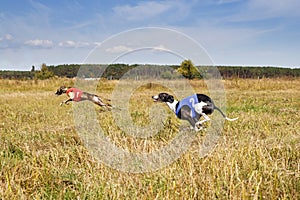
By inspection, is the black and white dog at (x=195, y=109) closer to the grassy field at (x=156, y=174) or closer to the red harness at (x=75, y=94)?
the grassy field at (x=156, y=174)

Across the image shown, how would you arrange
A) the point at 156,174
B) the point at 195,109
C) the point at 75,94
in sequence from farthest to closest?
the point at 75,94 → the point at 195,109 → the point at 156,174

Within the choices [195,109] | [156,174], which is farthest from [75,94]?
[156,174]

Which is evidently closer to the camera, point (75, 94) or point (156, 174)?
point (156, 174)

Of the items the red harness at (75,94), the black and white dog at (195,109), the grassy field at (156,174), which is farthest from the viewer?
the red harness at (75,94)

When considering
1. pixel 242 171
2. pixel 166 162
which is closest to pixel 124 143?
pixel 166 162

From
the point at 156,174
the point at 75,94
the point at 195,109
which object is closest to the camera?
the point at 156,174

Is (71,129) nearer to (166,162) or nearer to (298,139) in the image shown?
(166,162)

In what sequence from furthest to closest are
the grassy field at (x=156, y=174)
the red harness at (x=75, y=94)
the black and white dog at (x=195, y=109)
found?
the red harness at (x=75, y=94)
the black and white dog at (x=195, y=109)
the grassy field at (x=156, y=174)

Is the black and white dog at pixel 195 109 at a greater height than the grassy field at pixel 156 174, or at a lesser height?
greater

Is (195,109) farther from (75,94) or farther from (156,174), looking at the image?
(75,94)

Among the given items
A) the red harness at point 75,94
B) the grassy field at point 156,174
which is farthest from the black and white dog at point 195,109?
the red harness at point 75,94

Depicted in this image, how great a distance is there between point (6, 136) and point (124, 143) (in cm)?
206

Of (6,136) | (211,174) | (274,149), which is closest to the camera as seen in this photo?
(211,174)

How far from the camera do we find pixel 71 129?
6.35 m
